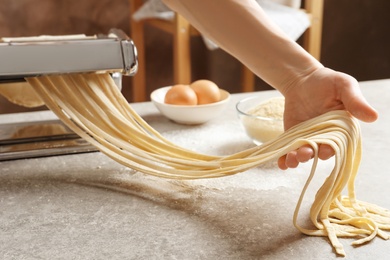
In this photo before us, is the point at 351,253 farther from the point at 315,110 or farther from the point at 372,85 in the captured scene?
the point at 372,85

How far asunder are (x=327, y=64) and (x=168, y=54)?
86 centimetres

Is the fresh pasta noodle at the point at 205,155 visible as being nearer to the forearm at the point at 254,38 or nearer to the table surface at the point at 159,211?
the table surface at the point at 159,211

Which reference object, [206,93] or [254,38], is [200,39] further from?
[254,38]

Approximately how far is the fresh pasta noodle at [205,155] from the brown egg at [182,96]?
9.1 inches

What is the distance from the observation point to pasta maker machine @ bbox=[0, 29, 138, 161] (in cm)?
95

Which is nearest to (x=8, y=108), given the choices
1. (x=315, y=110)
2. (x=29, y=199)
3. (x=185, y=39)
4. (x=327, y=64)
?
(x=185, y=39)

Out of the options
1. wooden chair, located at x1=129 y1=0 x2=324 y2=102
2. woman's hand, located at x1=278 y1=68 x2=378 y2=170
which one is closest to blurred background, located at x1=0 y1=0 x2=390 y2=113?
wooden chair, located at x1=129 y1=0 x2=324 y2=102

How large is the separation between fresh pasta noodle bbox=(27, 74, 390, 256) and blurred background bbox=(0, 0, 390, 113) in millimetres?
1885

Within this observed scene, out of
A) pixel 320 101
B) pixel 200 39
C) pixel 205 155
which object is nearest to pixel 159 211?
pixel 205 155

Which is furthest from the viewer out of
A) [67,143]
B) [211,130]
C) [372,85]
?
[372,85]

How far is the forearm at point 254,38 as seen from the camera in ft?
3.08

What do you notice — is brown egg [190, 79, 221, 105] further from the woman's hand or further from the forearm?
the woman's hand

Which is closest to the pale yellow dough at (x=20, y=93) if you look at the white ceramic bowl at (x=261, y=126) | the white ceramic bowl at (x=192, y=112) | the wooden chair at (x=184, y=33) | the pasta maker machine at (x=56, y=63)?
the pasta maker machine at (x=56, y=63)

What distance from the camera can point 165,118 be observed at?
1312mm
